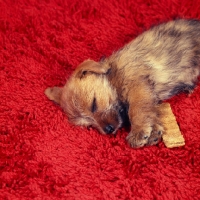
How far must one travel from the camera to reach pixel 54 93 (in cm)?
298

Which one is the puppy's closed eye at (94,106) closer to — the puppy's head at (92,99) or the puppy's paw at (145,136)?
the puppy's head at (92,99)

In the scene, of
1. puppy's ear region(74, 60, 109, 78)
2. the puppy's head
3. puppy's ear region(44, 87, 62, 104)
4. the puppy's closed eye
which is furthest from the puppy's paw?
puppy's ear region(44, 87, 62, 104)

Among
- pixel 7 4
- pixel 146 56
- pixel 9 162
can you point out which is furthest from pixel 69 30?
pixel 9 162

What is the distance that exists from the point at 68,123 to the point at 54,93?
11.0 inches

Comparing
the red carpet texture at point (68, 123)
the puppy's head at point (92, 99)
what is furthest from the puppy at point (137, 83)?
the red carpet texture at point (68, 123)

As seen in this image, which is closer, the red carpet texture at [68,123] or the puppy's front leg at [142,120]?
the red carpet texture at [68,123]

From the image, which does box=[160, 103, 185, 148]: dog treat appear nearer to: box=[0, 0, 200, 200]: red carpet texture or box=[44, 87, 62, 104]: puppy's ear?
box=[0, 0, 200, 200]: red carpet texture

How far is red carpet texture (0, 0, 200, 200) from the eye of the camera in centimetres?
255

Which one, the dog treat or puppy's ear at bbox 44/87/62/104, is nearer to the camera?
the dog treat

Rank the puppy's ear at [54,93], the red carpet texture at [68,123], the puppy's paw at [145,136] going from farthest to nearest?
1. the puppy's ear at [54,93]
2. the puppy's paw at [145,136]
3. the red carpet texture at [68,123]

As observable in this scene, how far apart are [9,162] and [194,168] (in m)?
1.38

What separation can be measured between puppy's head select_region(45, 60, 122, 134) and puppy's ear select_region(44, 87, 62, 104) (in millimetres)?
144

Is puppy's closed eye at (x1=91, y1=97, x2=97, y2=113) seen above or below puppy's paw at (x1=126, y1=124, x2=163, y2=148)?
above

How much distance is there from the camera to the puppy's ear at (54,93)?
9.68 ft
